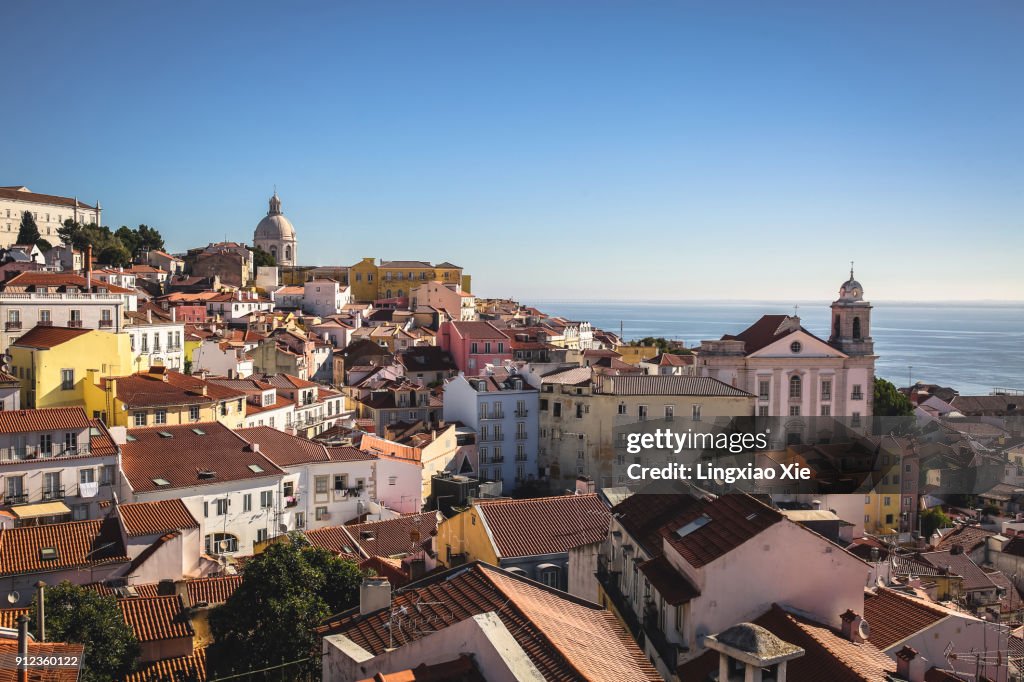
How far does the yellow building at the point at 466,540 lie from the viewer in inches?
504

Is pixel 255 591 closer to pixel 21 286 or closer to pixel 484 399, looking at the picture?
pixel 484 399

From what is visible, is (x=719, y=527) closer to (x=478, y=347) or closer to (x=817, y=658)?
(x=817, y=658)

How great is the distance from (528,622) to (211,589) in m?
7.34

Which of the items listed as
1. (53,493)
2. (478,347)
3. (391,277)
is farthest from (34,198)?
(53,493)

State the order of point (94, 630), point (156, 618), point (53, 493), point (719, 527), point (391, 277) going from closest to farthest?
point (94, 630) → point (719, 527) → point (156, 618) → point (53, 493) → point (391, 277)

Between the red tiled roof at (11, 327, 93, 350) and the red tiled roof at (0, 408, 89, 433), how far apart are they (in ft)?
18.1

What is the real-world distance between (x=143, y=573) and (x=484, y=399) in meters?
18.6

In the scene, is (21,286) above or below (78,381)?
above

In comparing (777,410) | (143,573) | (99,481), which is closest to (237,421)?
(99,481)

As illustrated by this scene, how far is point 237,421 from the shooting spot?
2695cm

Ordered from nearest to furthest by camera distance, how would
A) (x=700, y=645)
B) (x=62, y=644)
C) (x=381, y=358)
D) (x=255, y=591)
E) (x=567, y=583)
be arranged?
1. (x=62, y=644)
2. (x=700, y=645)
3. (x=255, y=591)
4. (x=567, y=583)
5. (x=381, y=358)

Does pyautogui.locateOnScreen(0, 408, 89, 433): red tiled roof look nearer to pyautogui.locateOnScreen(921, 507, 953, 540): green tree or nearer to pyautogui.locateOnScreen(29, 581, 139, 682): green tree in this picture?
pyautogui.locateOnScreen(29, 581, 139, 682): green tree

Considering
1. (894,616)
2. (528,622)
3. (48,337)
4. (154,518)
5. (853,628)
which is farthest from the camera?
(48,337)

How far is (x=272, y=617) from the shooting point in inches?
397
